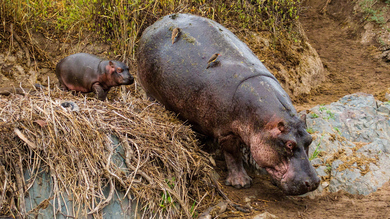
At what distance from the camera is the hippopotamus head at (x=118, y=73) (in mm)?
5777

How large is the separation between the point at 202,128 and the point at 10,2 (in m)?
4.10

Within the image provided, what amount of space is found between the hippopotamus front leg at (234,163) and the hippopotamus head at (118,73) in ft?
6.96

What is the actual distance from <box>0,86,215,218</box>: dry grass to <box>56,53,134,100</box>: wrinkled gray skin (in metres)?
1.91

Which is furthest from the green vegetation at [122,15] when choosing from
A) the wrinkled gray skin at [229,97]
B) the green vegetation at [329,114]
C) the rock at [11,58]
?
the green vegetation at [329,114]

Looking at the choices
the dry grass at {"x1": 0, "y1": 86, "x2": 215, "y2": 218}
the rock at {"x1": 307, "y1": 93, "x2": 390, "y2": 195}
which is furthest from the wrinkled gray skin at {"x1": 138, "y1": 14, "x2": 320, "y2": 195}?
the rock at {"x1": 307, "y1": 93, "x2": 390, "y2": 195}

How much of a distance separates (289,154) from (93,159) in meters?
1.73

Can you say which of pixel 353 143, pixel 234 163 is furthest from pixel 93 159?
pixel 353 143

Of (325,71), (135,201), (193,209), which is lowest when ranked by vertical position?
(325,71)

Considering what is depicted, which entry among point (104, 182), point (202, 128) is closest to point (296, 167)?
point (202, 128)

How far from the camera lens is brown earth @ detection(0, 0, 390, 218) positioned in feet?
12.2

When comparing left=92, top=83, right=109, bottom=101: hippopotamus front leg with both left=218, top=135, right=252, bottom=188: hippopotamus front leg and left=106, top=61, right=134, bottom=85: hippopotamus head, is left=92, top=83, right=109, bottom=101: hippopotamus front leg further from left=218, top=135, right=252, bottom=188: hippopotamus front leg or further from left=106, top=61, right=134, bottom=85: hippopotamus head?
left=218, top=135, right=252, bottom=188: hippopotamus front leg

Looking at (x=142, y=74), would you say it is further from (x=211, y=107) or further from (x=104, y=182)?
(x=104, y=182)

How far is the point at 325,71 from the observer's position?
7980 millimetres

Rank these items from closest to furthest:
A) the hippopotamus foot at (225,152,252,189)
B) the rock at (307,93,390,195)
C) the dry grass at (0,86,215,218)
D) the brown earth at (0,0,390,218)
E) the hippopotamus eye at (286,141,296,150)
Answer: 1. the dry grass at (0,86,215,218)
2. the hippopotamus eye at (286,141,296,150)
3. the brown earth at (0,0,390,218)
4. the rock at (307,93,390,195)
5. the hippopotamus foot at (225,152,252,189)
